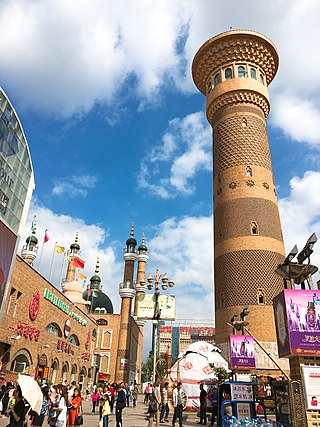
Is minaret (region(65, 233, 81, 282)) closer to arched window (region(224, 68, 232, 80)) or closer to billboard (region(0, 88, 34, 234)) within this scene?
billboard (region(0, 88, 34, 234))

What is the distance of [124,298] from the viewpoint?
1911 inches

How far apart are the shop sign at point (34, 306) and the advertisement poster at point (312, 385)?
58.3 feet

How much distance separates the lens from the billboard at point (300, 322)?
8.14 m

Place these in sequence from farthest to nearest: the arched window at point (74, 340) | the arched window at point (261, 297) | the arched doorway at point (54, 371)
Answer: the arched window at point (74, 340) → the arched window at point (261, 297) → the arched doorway at point (54, 371)

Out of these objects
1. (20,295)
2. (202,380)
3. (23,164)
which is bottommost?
(202,380)

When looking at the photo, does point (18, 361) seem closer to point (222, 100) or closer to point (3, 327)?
point (3, 327)

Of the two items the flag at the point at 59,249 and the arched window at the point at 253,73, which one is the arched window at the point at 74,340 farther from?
the arched window at the point at 253,73

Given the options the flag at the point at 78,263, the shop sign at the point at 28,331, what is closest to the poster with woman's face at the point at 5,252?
the shop sign at the point at 28,331

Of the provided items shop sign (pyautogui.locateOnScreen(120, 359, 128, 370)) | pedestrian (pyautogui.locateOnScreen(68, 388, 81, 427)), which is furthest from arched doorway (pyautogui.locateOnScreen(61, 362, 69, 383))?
pedestrian (pyautogui.locateOnScreen(68, 388, 81, 427))

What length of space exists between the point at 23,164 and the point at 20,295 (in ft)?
47.2

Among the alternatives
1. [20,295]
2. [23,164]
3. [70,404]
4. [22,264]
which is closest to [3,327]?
[20,295]

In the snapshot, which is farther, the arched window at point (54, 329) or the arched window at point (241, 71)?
the arched window at point (241, 71)

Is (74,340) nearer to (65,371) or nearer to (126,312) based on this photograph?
(65,371)

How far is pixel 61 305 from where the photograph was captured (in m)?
27.7
